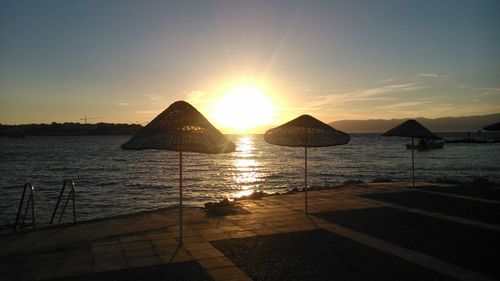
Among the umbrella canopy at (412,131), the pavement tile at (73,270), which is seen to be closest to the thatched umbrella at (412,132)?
the umbrella canopy at (412,131)

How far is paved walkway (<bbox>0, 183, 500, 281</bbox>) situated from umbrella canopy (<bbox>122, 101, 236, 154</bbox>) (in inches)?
66.5

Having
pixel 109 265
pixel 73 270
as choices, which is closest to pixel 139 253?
pixel 109 265

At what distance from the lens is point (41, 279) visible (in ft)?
17.3

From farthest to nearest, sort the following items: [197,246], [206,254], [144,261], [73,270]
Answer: [197,246], [206,254], [144,261], [73,270]

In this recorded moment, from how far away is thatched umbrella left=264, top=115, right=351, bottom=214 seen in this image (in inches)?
382

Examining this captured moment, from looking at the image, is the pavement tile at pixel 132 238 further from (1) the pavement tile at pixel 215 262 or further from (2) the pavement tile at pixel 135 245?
(1) the pavement tile at pixel 215 262

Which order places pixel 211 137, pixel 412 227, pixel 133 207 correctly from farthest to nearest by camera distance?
Result: pixel 133 207
pixel 412 227
pixel 211 137

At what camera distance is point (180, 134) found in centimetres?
681

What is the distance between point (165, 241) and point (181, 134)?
1950 millimetres

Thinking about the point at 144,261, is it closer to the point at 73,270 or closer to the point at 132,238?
the point at 73,270

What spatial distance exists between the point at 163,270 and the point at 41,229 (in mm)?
4426

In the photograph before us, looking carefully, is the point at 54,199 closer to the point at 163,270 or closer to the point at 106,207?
the point at 106,207

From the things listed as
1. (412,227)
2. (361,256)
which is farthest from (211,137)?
(412,227)

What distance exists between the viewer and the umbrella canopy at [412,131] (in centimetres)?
1356
